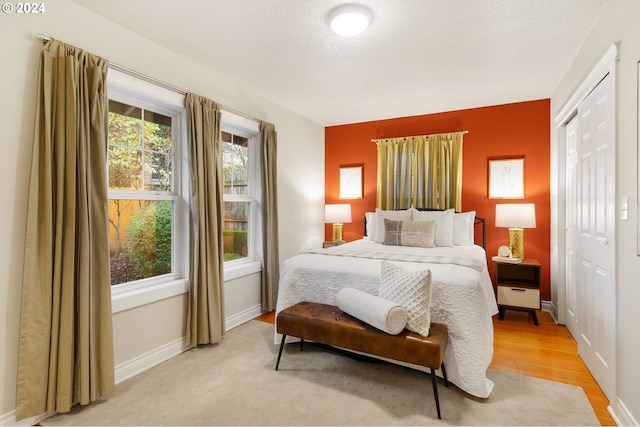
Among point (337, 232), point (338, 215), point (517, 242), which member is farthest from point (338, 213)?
point (517, 242)

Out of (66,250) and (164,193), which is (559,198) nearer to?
(164,193)

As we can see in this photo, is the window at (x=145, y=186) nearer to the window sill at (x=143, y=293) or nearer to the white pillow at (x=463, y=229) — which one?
the window sill at (x=143, y=293)

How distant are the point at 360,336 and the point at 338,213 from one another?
8.69 ft

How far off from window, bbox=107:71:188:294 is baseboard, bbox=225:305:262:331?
2.56 ft

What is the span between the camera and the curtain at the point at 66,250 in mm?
1800

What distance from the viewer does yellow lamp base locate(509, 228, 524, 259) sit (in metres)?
3.65

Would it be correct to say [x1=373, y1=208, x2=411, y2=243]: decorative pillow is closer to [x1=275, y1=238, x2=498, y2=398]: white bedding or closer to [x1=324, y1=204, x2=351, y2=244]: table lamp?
[x1=324, y1=204, x2=351, y2=244]: table lamp

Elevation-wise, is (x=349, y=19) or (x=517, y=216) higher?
(x=349, y=19)

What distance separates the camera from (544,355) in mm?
2648

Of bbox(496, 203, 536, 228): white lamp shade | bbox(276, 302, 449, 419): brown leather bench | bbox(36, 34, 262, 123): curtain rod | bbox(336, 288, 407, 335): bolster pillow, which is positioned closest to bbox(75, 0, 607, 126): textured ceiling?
bbox(36, 34, 262, 123): curtain rod

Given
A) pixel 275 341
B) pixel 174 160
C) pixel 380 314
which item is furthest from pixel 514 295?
pixel 174 160

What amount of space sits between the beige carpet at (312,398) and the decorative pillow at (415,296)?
19.6 inches

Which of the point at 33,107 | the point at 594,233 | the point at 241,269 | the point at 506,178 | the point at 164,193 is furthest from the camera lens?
the point at 506,178

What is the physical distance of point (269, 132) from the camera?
376 cm
